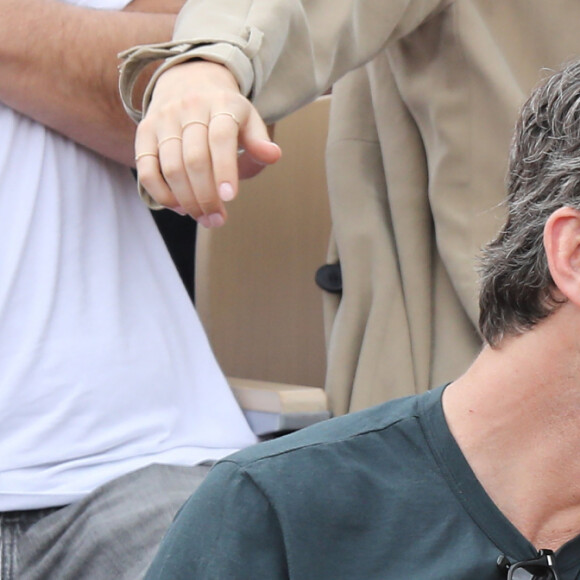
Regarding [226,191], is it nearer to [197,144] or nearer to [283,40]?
[197,144]

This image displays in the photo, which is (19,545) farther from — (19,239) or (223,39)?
(223,39)

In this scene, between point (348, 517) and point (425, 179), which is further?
point (425, 179)

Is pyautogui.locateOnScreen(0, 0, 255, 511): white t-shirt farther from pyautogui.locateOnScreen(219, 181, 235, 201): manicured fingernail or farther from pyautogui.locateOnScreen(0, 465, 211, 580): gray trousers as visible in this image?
pyautogui.locateOnScreen(219, 181, 235, 201): manicured fingernail

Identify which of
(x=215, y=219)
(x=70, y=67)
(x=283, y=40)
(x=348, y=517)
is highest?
(x=70, y=67)

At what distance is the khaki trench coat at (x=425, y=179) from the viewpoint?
132 centimetres

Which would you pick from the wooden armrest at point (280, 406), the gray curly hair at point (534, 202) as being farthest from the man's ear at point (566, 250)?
the wooden armrest at point (280, 406)

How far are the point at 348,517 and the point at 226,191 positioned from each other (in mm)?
262

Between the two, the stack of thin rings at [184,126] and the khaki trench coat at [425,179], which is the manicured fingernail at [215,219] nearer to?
Answer: the stack of thin rings at [184,126]

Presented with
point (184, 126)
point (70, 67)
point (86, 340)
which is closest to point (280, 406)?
point (86, 340)

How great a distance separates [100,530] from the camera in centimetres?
116

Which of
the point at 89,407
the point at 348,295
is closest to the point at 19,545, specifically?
the point at 89,407

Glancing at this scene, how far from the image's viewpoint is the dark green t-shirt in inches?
32.9

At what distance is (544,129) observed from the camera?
938 mm

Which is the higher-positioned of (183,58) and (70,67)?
(70,67)
